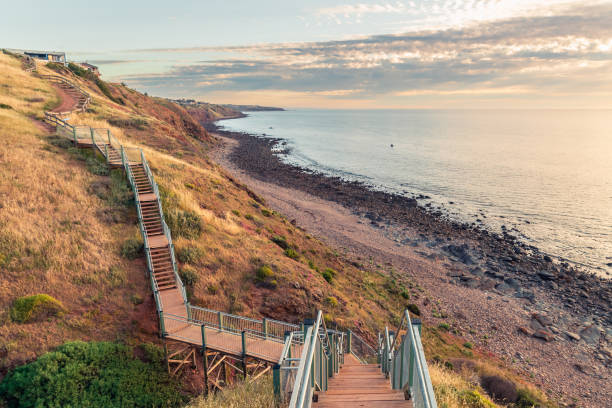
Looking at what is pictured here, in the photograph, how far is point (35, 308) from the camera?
43.1 feet

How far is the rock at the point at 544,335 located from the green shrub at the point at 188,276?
24799 millimetres

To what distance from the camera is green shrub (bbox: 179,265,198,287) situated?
17.7m

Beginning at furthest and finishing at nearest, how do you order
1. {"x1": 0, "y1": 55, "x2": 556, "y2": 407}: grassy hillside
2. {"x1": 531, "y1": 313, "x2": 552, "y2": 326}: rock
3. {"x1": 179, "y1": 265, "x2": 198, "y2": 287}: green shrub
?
1. {"x1": 531, "y1": 313, "x2": 552, "y2": 326}: rock
2. {"x1": 179, "y1": 265, "x2": 198, "y2": 287}: green shrub
3. {"x1": 0, "y1": 55, "x2": 556, "y2": 407}: grassy hillside

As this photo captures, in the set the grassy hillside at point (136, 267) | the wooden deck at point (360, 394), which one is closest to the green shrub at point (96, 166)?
the grassy hillside at point (136, 267)

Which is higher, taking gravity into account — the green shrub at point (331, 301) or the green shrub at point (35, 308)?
the green shrub at point (35, 308)

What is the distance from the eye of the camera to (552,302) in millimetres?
30156

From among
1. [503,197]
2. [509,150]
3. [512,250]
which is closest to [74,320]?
[512,250]

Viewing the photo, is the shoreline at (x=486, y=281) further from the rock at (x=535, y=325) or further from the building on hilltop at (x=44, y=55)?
the building on hilltop at (x=44, y=55)

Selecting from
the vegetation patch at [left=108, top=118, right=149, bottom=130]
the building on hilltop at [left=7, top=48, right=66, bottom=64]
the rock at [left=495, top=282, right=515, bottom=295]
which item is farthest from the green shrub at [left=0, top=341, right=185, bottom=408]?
the building on hilltop at [left=7, top=48, right=66, bottom=64]

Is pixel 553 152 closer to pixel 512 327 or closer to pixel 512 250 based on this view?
pixel 512 250

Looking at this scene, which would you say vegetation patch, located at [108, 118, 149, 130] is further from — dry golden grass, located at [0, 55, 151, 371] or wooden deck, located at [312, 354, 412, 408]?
wooden deck, located at [312, 354, 412, 408]

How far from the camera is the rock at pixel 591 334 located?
25219 mm

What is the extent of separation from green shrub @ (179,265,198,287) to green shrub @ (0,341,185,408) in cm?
538

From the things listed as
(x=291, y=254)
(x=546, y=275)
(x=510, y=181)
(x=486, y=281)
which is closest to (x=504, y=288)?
(x=486, y=281)
